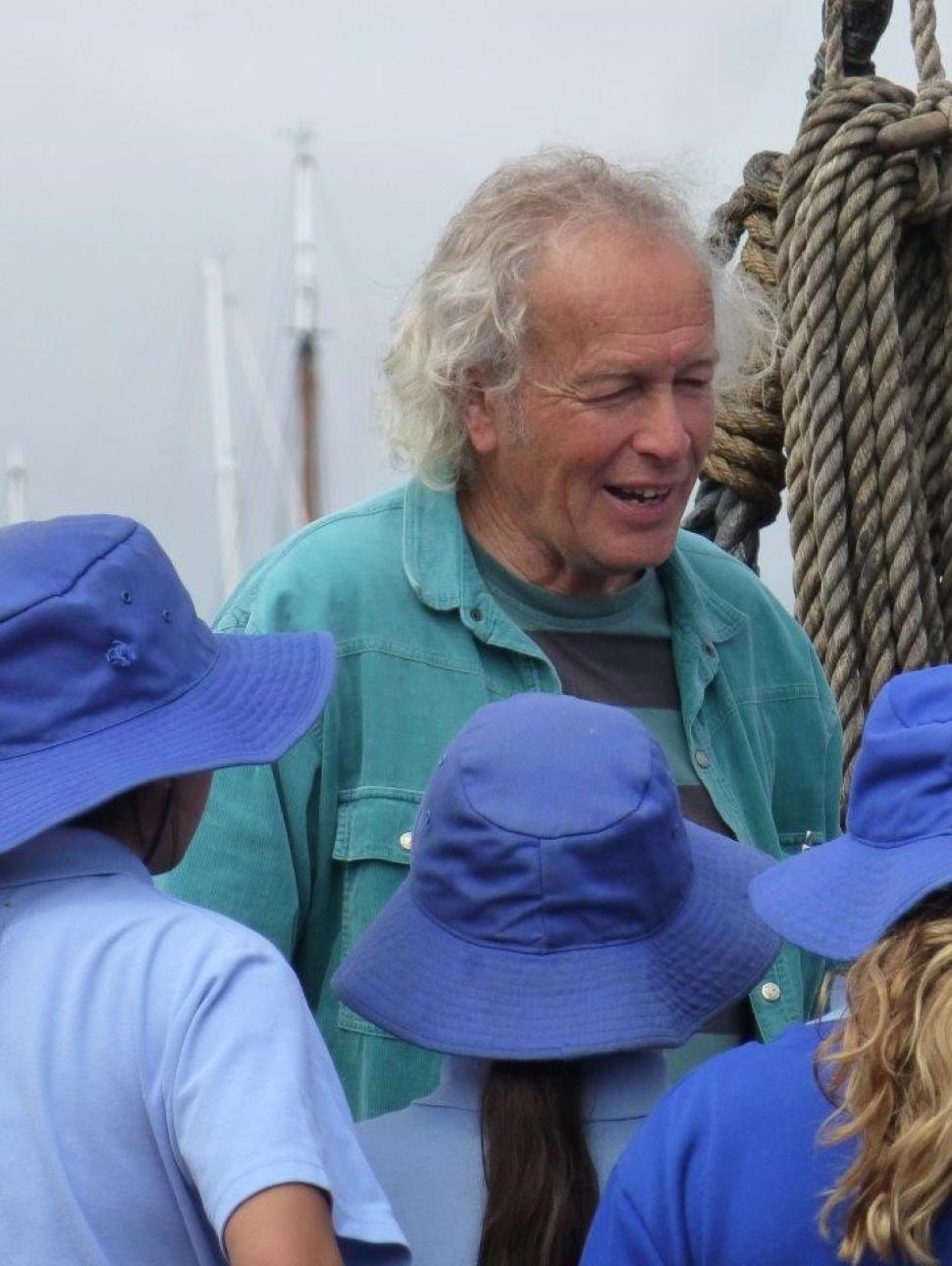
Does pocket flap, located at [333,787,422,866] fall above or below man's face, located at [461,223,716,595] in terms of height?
below

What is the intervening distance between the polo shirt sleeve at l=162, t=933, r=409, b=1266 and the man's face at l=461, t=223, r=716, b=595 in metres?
0.96

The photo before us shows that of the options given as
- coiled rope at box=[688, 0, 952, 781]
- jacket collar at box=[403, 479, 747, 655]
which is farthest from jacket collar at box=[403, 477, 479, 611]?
coiled rope at box=[688, 0, 952, 781]

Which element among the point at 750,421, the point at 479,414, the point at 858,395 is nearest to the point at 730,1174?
the point at 479,414

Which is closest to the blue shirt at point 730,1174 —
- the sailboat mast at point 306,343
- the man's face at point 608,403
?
the man's face at point 608,403

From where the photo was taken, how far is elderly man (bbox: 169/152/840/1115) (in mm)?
2186

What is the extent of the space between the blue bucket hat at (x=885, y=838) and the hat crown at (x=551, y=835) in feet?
0.56

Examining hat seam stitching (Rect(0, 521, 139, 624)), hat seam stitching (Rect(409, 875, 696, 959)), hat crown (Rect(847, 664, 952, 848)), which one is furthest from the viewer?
hat seam stitching (Rect(409, 875, 696, 959))

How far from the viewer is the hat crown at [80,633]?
1573 millimetres

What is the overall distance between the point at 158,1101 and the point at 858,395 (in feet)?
5.37

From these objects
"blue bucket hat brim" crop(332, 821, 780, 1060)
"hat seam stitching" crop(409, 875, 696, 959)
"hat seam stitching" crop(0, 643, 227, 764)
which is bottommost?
"blue bucket hat brim" crop(332, 821, 780, 1060)

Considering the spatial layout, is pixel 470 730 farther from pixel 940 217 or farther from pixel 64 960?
pixel 940 217

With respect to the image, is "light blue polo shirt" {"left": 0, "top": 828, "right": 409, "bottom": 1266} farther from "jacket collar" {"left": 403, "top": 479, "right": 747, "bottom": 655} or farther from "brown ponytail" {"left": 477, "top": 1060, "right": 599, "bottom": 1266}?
"jacket collar" {"left": 403, "top": 479, "right": 747, "bottom": 655}

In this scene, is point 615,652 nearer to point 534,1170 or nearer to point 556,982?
point 556,982

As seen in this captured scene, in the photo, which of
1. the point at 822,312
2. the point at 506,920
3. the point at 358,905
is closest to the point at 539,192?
the point at 822,312
